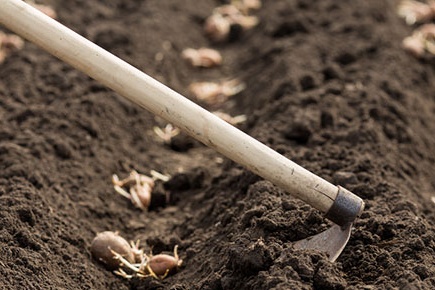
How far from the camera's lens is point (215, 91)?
5.48m

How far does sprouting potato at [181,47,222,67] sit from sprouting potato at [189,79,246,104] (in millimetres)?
323

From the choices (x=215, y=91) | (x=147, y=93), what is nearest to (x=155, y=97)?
(x=147, y=93)

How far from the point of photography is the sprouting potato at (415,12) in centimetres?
635

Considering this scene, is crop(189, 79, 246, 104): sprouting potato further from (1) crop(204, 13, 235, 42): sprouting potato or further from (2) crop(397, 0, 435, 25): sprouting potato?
(2) crop(397, 0, 435, 25): sprouting potato

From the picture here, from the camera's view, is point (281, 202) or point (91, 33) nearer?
point (281, 202)

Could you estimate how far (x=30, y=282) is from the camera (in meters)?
3.12

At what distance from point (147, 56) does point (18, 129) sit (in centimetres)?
147

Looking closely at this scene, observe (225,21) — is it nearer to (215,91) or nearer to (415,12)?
(215,91)

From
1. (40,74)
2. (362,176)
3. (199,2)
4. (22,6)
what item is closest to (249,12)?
(199,2)

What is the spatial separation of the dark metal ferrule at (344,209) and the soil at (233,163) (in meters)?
0.13

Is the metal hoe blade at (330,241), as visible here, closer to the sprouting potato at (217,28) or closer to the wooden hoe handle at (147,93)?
the wooden hoe handle at (147,93)

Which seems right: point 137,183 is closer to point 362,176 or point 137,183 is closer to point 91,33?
point 362,176

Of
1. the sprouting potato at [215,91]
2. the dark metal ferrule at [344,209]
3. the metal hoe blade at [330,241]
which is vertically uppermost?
the dark metal ferrule at [344,209]

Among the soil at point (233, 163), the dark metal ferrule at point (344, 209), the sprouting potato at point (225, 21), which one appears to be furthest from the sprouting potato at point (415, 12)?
the dark metal ferrule at point (344, 209)
